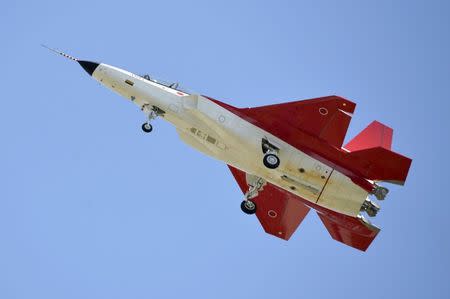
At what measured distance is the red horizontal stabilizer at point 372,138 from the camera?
112ft

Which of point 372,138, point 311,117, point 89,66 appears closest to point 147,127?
point 89,66

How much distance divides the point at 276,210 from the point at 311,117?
19.0 feet

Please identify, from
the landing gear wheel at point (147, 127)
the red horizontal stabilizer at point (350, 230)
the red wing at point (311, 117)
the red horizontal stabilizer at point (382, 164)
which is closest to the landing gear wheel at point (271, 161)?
the red wing at point (311, 117)

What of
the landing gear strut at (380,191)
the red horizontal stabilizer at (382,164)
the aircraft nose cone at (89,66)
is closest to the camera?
the red horizontal stabilizer at (382,164)

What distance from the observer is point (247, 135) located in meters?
33.2

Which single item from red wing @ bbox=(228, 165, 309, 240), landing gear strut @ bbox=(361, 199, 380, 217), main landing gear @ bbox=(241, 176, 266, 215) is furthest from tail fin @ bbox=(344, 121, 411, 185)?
red wing @ bbox=(228, 165, 309, 240)

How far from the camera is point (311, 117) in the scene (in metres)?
33.3

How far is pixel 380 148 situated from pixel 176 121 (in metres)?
8.12

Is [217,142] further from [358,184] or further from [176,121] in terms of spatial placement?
[358,184]

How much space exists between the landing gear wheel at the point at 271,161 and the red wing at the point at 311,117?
3.93 ft

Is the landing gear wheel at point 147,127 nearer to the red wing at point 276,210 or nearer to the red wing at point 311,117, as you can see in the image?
the red wing at point 311,117

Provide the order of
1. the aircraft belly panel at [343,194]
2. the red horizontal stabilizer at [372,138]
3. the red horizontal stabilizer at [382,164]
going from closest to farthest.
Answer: the red horizontal stabilizer at [382,164] < the aircraft belly panel at [343,194] < the red horizontal stabilizer at [372,138]

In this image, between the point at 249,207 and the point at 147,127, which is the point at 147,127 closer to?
the point at 147,127

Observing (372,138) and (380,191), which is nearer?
(380,191)
